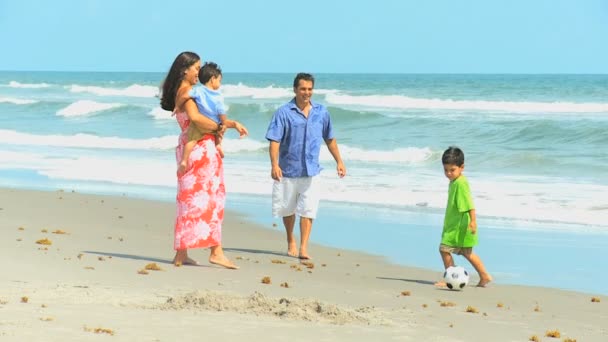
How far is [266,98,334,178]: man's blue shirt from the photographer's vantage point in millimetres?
8898

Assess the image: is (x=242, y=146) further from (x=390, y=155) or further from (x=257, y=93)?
(x=257, y=93)

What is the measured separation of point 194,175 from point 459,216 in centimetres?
201

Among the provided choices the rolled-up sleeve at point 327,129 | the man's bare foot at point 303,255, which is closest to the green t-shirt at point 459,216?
the man's bare foot at point 303,255

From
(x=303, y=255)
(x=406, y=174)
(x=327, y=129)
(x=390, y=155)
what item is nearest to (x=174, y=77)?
(x=327, y=129)

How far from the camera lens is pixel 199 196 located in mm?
7703

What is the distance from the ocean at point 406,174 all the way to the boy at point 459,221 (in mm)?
566

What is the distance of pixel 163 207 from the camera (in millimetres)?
12445

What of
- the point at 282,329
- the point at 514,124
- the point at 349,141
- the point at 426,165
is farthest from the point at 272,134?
the point at 514,124

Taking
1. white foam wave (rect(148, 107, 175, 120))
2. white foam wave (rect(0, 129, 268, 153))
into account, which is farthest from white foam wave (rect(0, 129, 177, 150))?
white foam wave (rect(148, 107, 175, 120))

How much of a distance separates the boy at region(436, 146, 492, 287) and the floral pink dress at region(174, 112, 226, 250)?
1701mm

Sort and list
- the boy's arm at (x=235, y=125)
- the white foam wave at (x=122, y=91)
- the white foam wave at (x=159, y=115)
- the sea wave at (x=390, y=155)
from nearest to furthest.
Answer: the boy's arm at (x=235, y=125) → the sea wave at (x=390, y=155) → the white foam wave at (x=159, y=115) → the white foam wave at (x=122, y=91)

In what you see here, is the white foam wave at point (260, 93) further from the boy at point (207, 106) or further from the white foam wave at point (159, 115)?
the boy at point (207, 106)

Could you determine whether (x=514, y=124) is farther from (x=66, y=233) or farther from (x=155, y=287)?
(x=155, y=287)

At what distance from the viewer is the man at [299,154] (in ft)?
29.1
